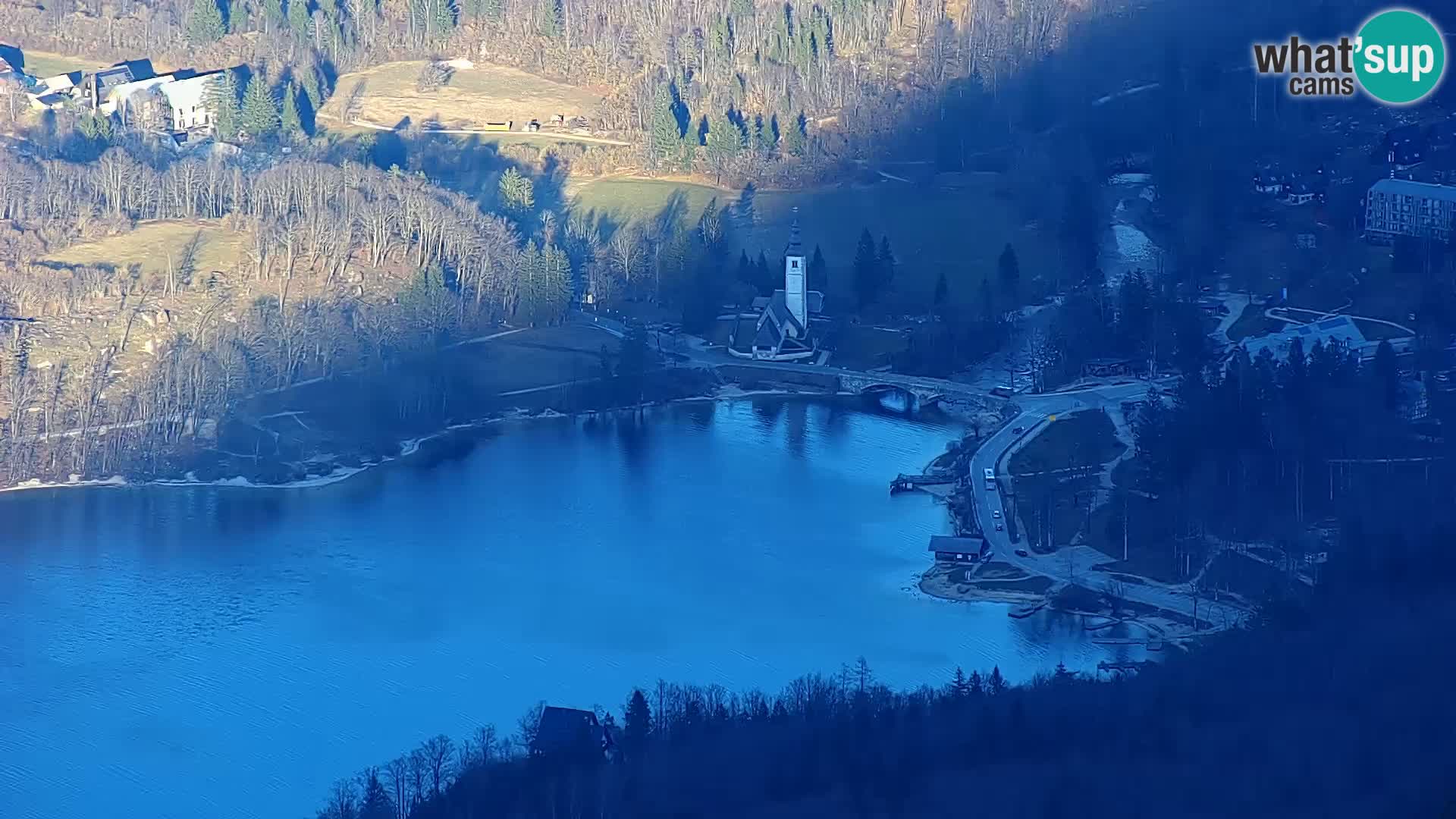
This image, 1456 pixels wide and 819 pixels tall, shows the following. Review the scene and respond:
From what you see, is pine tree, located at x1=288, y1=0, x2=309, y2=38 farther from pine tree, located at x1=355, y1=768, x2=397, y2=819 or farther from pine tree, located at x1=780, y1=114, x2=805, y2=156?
pine tree, located at x1=355, y1=768, x2=397, y2=819

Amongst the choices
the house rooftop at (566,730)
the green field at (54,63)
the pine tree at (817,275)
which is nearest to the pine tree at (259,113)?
the green field at (54,63)

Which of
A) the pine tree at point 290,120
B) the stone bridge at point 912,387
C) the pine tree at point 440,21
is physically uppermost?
the pine tree at point 440,21

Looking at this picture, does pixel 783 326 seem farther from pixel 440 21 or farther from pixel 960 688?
pixel 440 21

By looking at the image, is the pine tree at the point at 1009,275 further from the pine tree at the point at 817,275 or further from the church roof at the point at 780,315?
the church roof at the point at 780,315

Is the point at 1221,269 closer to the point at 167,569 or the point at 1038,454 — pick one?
the point at 1038,454

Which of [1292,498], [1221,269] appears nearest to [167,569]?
[1292,498]

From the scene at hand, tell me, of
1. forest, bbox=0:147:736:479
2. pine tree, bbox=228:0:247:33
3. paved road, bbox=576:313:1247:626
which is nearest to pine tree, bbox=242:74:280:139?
forest, bbox=0:147:736:479
